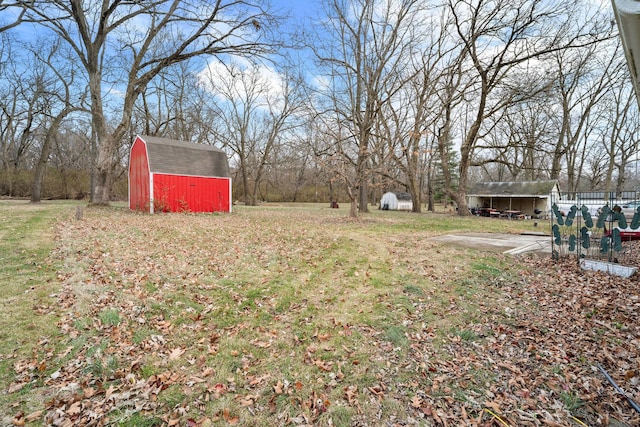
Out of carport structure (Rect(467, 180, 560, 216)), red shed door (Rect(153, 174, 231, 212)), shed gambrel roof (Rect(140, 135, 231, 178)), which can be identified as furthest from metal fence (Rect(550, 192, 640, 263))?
carport structure (Rect(467, 180, 560, 216))

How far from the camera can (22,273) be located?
5.08 meters

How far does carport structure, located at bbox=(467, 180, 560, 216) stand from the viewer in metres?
23.8

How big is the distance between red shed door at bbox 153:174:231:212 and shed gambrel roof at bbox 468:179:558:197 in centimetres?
2185

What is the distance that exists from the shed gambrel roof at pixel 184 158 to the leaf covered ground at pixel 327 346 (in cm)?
1066

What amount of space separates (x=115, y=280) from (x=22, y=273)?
1.59m

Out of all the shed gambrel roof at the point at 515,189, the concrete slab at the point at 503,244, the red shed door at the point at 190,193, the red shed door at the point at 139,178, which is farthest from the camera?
the shed gambrel roof at the point at 515,189

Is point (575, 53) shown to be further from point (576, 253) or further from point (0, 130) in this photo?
point (0, 130)

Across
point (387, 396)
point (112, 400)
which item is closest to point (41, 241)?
point (112, 400)

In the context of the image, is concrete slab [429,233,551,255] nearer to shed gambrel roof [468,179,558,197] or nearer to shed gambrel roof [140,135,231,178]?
shed gambrel roof [140,135,231,178]

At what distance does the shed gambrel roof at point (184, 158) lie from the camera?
15.8m

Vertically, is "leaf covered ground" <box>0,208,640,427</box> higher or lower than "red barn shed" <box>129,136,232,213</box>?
lower

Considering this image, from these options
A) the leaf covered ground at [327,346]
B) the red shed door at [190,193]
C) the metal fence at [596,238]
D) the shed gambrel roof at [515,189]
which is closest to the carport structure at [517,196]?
the shed gambrel roof at [515,189]

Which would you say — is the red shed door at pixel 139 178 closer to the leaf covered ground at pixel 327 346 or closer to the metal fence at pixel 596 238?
the leaf covered ground at pixel 327 346

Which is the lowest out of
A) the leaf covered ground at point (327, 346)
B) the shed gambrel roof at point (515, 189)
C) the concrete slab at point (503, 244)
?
the leaf covered ground at point (327, 346)
